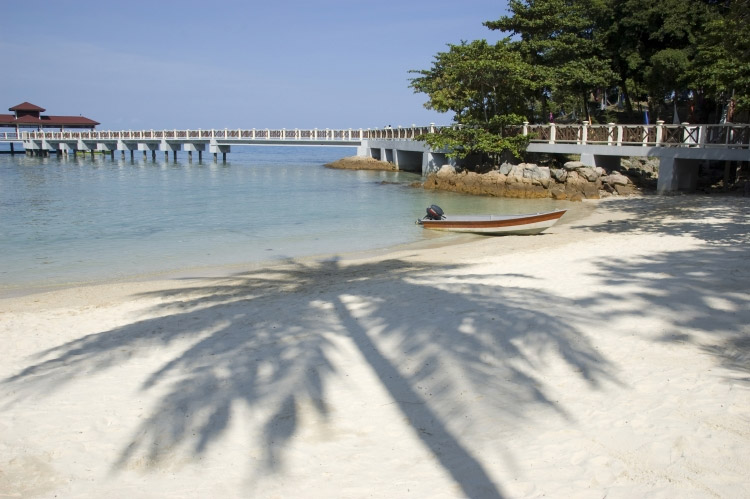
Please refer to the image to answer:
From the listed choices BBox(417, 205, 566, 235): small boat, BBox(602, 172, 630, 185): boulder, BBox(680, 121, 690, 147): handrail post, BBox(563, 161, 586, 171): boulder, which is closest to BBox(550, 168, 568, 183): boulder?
BBox(563, 161, 586, 171): boulder

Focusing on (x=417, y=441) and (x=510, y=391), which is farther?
(x=510, y=391)

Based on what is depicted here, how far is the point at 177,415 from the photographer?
519 centimetres

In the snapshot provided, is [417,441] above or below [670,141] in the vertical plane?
below

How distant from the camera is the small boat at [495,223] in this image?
55.3 feet

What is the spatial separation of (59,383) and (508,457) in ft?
15.6

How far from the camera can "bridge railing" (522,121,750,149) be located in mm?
23438

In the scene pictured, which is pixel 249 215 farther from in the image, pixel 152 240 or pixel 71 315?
pixel 71 315

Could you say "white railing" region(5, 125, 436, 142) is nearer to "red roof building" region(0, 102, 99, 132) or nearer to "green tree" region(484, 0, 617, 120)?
"red roof building" region(0, 102, 99, 132)

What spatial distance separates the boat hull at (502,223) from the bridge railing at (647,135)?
11.8 meters

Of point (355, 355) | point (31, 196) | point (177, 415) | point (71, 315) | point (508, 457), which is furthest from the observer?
point (31, 196)

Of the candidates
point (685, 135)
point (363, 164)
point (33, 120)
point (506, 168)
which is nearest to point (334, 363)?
point (685, 135)

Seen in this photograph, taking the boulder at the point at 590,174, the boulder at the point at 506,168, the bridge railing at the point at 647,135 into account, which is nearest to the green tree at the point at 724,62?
the bridge railing at the point at 647,135

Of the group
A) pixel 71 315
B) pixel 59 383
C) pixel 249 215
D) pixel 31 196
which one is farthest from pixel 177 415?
pixel 31 196

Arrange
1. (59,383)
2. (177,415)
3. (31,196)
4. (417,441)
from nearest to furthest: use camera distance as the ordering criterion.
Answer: (417,441) < (177,415) < (59,383) < (31,196)
